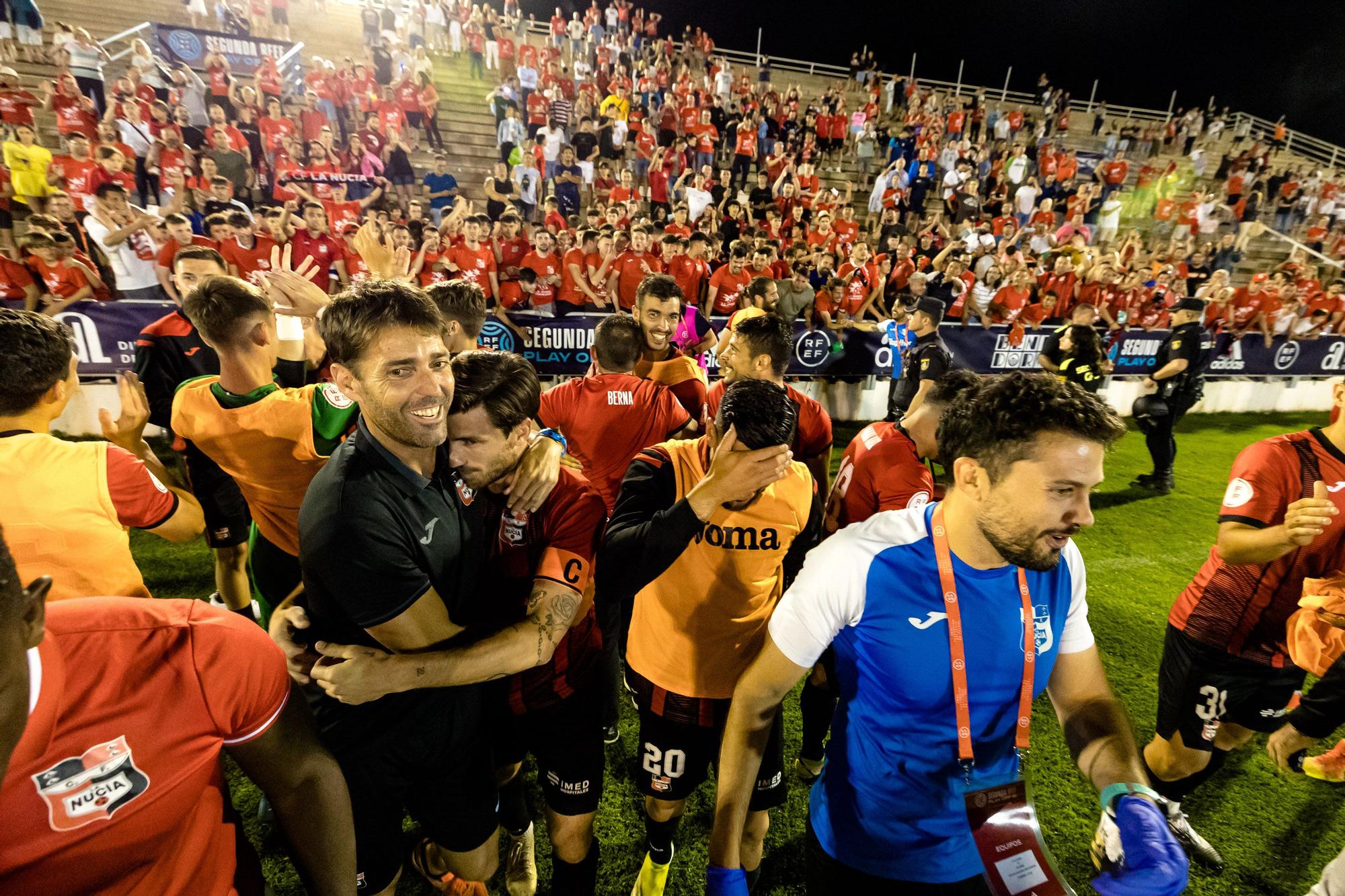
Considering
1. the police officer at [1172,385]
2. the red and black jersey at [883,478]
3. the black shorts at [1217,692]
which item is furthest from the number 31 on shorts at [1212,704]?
the police officer at [1172,385]

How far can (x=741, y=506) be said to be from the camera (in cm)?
238

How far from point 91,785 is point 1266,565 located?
13.8ft

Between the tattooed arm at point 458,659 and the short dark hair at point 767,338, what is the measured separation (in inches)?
76.9

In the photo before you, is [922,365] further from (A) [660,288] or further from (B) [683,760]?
(B) [683,760]

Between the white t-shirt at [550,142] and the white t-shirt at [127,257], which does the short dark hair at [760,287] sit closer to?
the white t-shirt at [127,257]

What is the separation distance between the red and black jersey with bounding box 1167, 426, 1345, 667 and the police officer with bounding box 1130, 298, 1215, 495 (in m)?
5.95

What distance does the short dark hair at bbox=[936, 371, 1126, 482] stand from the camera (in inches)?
67.4

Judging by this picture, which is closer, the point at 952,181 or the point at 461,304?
the point at 461,304

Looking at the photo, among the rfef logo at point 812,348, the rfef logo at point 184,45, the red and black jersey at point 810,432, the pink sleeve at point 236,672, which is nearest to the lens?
the pink sleeve at point 236,672

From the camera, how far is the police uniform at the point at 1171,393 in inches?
306

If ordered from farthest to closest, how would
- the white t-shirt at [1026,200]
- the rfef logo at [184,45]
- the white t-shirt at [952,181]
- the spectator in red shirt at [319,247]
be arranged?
the white t-shirt at [1026,200] → the white t-shirt at [952,181] → the rfef logo at [184,45] → the spectator in red shirt at [319,247]

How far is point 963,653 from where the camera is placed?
1.79 m

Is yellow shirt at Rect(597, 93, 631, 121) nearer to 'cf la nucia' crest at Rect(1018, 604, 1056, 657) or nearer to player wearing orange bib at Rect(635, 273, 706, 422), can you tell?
player wearing orange bib at Rect(635, 273, 706, 422)

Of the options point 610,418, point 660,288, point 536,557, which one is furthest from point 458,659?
point 660,288
